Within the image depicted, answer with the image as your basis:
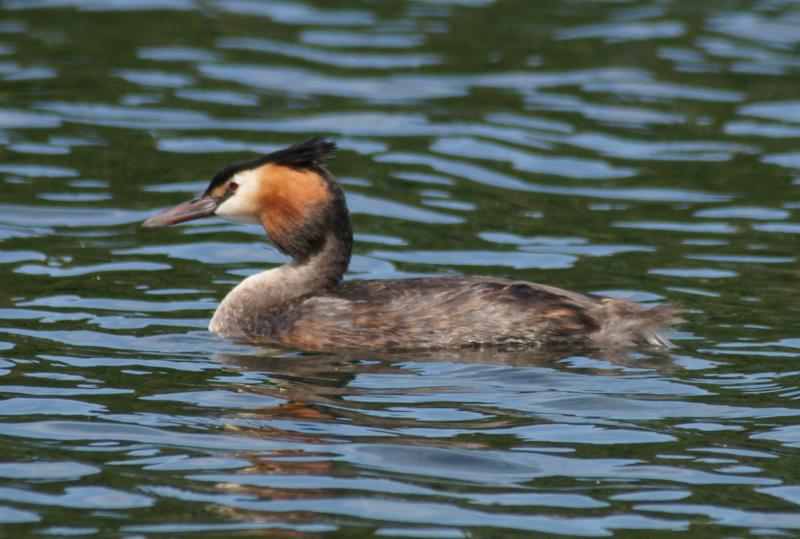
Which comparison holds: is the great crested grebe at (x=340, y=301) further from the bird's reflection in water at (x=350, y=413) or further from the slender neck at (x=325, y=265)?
the bird's reflection in water at (x=350, y=413)

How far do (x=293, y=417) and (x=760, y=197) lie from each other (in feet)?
21.6

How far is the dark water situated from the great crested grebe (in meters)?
0.23

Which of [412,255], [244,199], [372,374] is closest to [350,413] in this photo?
[372,374]

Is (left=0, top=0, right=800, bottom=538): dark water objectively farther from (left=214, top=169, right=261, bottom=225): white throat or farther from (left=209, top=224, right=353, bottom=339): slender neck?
(left=214, top=169, right=261, bottom=225): white throat

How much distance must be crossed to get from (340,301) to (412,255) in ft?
7.19

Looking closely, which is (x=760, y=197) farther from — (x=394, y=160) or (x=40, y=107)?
(x=40, y=107)

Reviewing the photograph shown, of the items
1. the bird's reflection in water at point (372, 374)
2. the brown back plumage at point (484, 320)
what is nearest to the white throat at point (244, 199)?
the brown back plumage at point (484, 320)

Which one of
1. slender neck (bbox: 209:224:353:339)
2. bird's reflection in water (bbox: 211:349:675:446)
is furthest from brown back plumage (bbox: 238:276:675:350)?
slender neck (bbox: 209:224:353:339)

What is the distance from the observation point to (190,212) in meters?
11.1

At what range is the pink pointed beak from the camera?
36.2 ft

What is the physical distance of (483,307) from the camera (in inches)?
404

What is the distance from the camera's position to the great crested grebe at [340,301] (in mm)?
10227

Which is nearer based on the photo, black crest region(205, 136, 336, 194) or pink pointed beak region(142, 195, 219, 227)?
black crest region(205, 136, 336, 194)

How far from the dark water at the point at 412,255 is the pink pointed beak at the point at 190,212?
21.1 inches
